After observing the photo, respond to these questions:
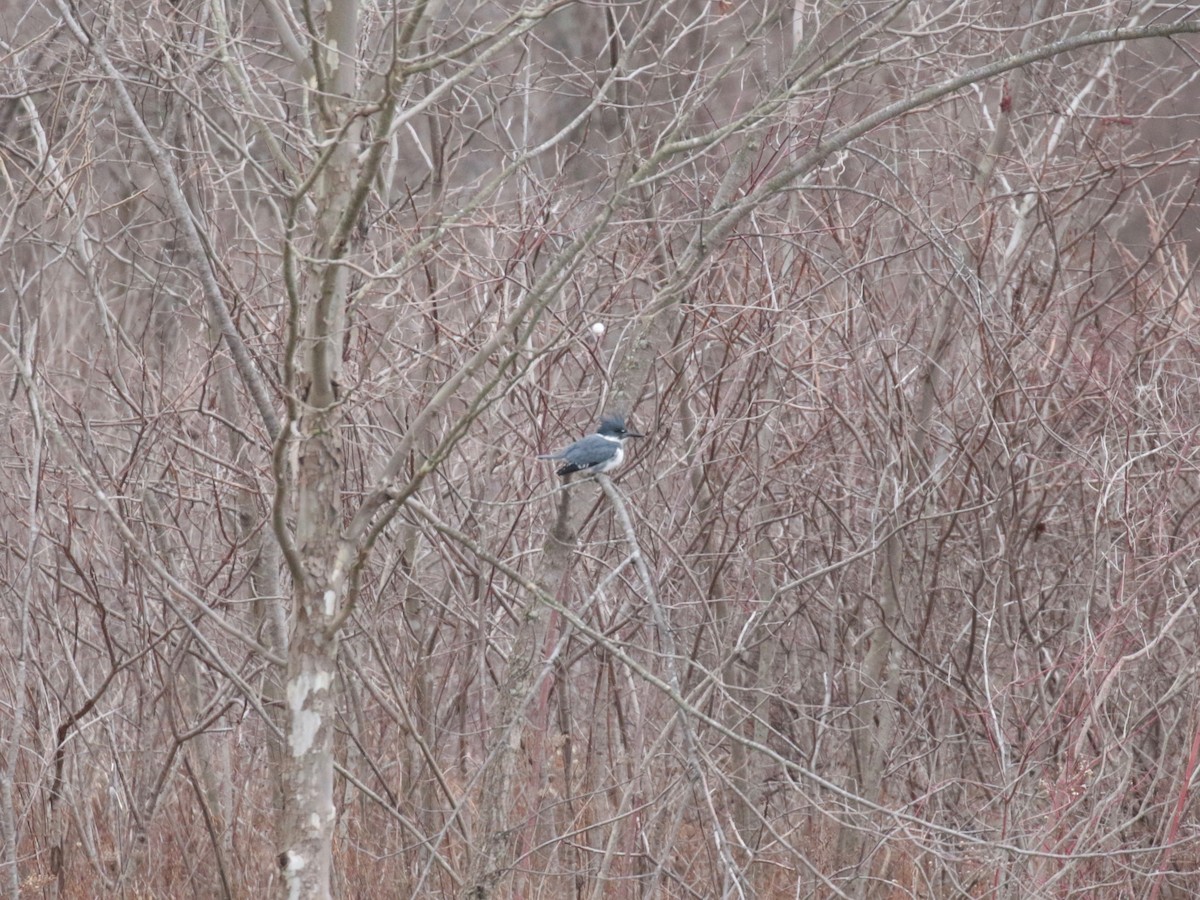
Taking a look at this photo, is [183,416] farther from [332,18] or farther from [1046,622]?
[1046,622]

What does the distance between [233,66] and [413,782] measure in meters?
3.49

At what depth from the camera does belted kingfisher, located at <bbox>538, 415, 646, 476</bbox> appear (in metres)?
4.52

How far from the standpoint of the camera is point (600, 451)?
4602 mm

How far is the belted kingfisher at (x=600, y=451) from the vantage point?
4.52 metres

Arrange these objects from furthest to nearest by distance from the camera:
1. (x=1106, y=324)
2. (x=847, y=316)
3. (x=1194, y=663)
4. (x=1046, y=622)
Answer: (x=1106, y=324), (x=1046, y=622), (x=847, y=316), (x=1194, y=663)

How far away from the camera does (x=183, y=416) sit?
589cm

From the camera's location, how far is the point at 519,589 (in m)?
6.16

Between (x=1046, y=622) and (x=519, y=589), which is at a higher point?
(x=519, y=589)

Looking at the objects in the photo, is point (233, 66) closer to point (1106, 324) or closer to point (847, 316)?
point (847, 316)

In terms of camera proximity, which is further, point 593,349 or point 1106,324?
point 1106,324

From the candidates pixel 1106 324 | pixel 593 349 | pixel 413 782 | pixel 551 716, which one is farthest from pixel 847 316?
pixel 413 782

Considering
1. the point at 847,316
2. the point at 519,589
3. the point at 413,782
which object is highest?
the point at 847,316

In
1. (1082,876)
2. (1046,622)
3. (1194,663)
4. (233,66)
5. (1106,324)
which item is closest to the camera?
(233,66)

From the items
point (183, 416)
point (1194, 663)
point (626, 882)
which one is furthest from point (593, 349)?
point (1194, 663)
